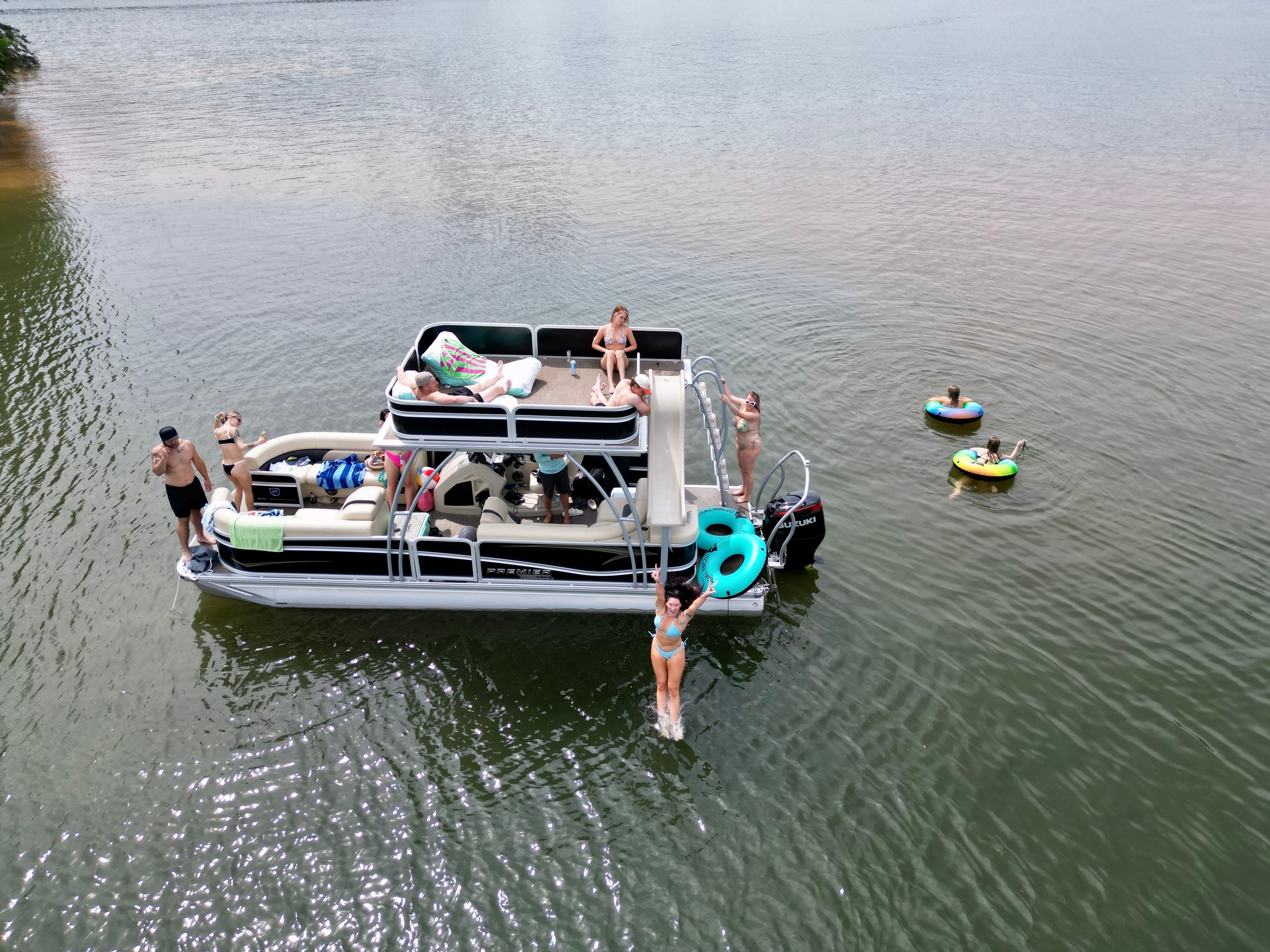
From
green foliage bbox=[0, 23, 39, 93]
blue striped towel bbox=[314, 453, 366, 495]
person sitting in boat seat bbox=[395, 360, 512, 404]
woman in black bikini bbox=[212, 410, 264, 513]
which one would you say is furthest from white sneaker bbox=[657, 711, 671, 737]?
green foliage bbox=[0, 23, 39, 93]

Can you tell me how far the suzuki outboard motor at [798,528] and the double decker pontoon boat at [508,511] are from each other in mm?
22

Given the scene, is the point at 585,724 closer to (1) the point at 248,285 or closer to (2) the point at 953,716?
(2) the point at 953,716

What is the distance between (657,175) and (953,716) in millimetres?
27574

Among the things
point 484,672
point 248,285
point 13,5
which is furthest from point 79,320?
point 13,5

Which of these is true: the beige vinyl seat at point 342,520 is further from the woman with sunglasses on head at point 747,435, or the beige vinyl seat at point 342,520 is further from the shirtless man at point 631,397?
the woman with sunglasses on head at point 747,435

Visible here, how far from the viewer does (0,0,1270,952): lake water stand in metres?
8.30

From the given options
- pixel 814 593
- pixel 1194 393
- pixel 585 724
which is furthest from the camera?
pixel 1194 393

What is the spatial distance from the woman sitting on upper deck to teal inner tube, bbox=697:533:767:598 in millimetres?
2656

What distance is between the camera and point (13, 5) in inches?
3482

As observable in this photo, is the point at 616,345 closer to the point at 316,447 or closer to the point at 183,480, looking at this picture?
the point at 316,447

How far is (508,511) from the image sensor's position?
11609 millimetres

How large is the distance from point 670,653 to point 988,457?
26.2 ft

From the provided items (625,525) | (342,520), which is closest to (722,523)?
(625,525)

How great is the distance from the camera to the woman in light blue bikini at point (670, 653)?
948 cm
